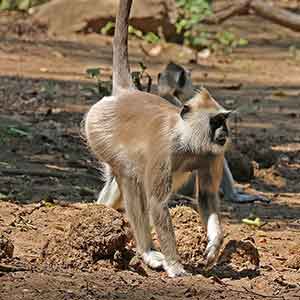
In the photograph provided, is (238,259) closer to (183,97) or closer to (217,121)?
(217,121)

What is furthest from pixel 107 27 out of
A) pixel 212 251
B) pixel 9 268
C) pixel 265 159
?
pixel 9 268

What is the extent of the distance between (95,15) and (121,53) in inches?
388

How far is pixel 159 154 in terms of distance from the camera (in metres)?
5.61

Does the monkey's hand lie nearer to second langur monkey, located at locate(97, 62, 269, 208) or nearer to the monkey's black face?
the monkey's black face

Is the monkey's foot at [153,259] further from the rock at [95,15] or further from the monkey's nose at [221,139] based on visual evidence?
the rock at [95,15]

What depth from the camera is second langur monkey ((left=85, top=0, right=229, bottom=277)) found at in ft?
18.2

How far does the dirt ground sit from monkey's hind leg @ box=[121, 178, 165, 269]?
7.2 inches

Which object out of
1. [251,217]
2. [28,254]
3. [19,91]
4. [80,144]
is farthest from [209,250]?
[19,91]

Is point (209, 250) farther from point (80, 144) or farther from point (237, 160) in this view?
point (80, 144)

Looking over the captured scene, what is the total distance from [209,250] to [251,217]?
2.29m

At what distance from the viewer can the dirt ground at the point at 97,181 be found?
5148mm

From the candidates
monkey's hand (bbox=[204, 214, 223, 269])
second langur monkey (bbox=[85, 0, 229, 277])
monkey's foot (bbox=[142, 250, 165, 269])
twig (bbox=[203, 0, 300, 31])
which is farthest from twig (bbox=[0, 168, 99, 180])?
twig (bbox=[203, 0, 300, 31])

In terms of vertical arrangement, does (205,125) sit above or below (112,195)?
above

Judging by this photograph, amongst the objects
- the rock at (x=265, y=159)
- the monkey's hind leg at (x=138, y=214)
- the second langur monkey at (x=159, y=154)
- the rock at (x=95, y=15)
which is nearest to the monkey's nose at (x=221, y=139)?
the second langur monkey at (x=159, y=154)
